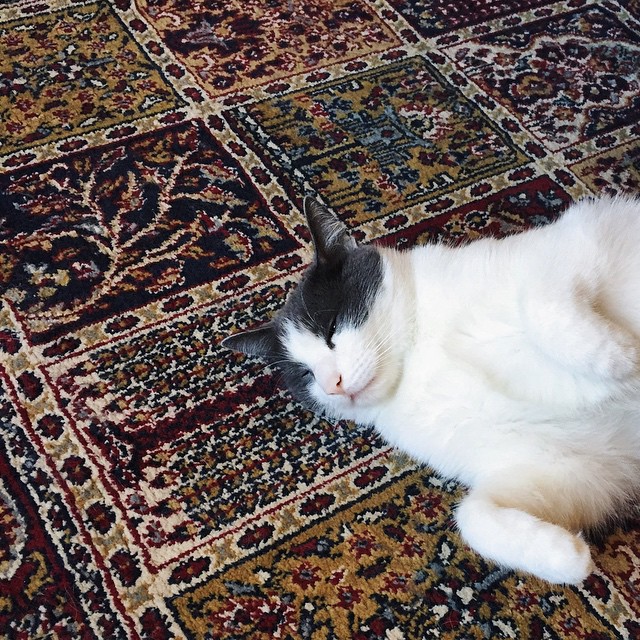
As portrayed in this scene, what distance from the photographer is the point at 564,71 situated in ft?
5.92

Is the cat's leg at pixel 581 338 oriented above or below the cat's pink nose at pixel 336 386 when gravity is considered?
above

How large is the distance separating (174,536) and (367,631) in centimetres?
34

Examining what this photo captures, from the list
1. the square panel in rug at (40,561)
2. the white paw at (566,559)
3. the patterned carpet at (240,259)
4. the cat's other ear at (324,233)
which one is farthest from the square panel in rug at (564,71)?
the square panel in rug at (40,561)

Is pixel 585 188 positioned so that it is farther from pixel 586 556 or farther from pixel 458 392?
pixel 586 556

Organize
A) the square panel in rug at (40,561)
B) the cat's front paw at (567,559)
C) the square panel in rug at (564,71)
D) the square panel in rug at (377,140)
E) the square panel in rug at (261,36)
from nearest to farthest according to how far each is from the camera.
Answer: the cat's front paw at (567,559), the square panel in rug at (40,561), the square panel in rug at (377,140), the square panel in rug at (564,71), the square panel in rug at (261,36)

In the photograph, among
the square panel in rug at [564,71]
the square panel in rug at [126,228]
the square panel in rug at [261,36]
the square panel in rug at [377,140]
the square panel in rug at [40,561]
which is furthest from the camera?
the square panel in rug at [261,36]

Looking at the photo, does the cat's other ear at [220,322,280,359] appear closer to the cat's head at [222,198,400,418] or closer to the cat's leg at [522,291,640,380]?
the cat's head at [222,198,400,418]

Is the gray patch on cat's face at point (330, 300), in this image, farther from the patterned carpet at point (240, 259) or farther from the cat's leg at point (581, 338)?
the cat's leg at point (581, 338)

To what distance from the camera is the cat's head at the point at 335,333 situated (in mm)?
1109

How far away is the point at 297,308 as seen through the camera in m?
1.22

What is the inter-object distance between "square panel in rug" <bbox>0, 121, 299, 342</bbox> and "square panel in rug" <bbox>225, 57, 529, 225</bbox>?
0.13 metres

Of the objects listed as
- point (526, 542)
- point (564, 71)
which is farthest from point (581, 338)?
point (564, 71)

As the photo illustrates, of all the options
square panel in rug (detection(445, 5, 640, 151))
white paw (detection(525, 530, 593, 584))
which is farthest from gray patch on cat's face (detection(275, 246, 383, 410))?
square panel in rug (detection(445, 5, 640, 151))

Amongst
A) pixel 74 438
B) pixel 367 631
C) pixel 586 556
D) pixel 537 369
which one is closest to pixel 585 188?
pixel 537 369
